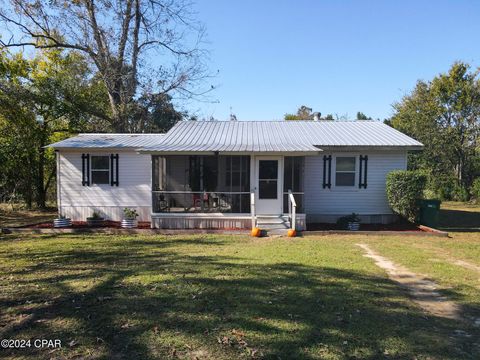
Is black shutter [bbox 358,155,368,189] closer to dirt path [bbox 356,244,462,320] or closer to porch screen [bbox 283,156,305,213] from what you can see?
porch screen [bbox 283,156,305,213]

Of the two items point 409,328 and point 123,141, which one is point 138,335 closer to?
point 409,328

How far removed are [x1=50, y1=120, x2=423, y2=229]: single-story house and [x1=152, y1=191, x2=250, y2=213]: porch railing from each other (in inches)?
1.5

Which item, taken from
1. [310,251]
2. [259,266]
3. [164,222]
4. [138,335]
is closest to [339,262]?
[310,251]

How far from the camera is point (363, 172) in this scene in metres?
14.3

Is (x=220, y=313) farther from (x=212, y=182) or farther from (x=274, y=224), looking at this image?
(x=212, y=182)

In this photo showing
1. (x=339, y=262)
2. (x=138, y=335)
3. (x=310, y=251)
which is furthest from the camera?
(x=310, y=251)

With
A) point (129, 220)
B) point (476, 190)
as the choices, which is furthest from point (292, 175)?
point (476, 190)

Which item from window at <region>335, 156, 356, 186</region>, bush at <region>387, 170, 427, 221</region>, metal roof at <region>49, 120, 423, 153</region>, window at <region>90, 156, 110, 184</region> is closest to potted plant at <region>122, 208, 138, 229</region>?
window at <region>90, 156, 110, 184</region>

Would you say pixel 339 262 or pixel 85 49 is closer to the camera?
pixel 339 262

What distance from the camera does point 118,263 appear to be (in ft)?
25.6

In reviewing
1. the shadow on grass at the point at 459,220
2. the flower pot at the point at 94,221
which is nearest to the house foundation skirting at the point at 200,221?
the flower pot at the point at 94,221

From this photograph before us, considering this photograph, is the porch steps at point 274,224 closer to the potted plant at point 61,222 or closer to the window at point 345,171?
the window at point 345,171

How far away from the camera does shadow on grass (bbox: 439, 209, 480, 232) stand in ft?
45.6

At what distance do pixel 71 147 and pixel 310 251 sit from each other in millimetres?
10016
